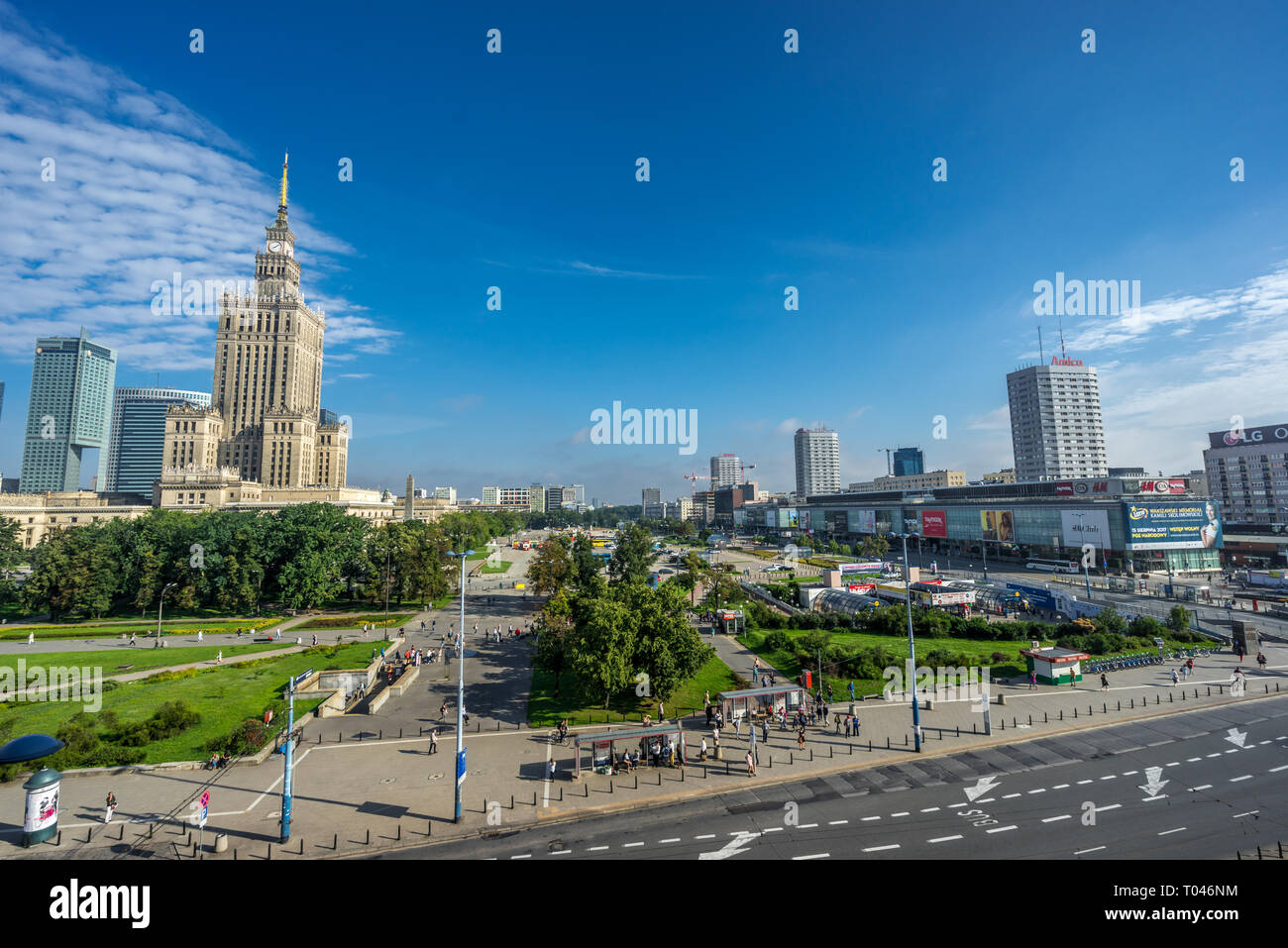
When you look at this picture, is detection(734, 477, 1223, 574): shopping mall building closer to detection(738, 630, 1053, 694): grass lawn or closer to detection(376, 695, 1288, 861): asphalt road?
detection(738, 630, 1053, 694): grass lawn

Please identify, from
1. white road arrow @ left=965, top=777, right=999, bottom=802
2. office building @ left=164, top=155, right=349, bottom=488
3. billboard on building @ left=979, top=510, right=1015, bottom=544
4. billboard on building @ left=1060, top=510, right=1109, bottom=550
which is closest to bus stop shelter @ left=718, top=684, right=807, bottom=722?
white road arrow @ left=965, top=777, right=999, bottom=802

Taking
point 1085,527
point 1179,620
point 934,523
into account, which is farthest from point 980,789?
point 934,523

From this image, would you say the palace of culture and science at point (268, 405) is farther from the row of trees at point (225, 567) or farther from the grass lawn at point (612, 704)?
the grass lawn at point (612, 704)

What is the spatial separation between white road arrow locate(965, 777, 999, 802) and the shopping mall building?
201 ft

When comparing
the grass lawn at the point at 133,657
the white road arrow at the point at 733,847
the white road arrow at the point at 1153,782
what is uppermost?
the grass lawn at the point at 133,657

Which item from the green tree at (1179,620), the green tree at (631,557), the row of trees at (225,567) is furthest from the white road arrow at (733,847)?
the green tree at (1179,620)

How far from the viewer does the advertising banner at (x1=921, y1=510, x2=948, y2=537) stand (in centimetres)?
12625

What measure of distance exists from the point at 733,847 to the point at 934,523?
12618cm

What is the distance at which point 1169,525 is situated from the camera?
89.8 m

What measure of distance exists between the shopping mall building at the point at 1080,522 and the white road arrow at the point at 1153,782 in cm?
5838

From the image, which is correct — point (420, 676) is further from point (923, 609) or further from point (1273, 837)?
point (923, 609)

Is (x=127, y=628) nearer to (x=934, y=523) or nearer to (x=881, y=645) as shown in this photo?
(x=881, y=645)

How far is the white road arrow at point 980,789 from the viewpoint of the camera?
22495 millimetres
